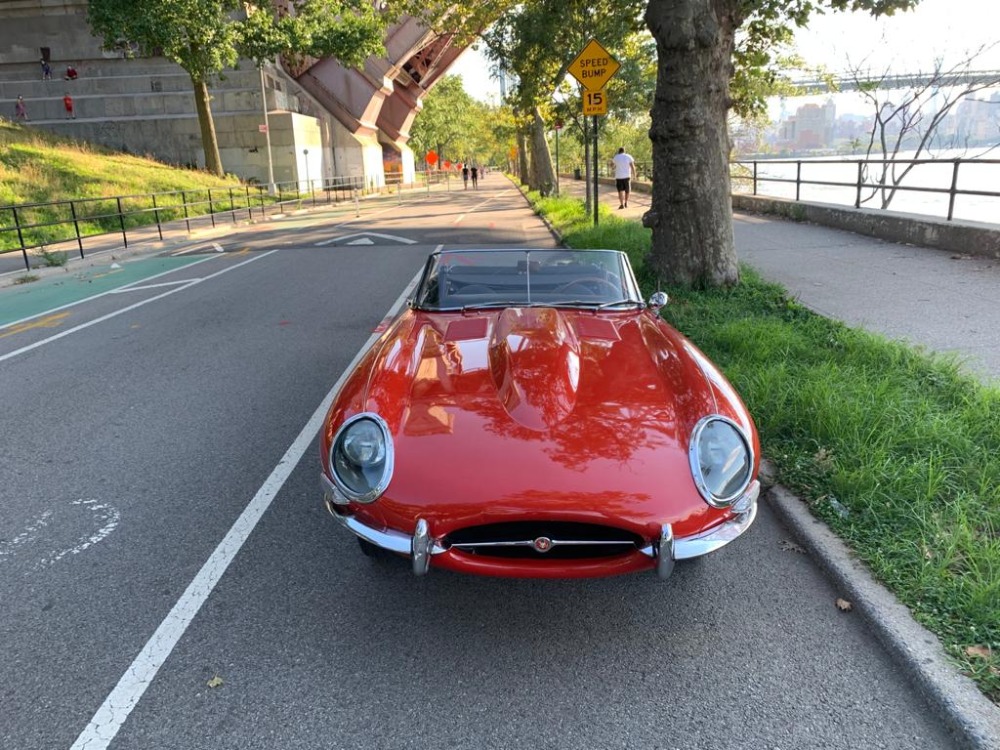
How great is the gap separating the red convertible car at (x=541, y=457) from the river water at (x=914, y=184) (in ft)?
29.4

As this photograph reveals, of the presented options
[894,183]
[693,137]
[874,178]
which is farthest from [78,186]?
[894,183]

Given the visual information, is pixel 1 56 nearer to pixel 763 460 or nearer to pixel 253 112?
pixel 253 112

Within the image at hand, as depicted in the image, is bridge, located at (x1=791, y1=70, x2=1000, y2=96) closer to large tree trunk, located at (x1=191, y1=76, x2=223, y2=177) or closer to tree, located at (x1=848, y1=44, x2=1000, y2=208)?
tree, located at (x1=848, y1=44, x2=1000, y2=208)

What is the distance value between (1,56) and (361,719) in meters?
51.5

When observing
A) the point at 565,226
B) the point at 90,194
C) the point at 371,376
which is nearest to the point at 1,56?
the point at 90,194

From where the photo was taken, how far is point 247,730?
90.2 inches

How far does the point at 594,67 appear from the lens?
505 inches

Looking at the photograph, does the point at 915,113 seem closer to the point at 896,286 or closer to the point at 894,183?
the point at 894,183

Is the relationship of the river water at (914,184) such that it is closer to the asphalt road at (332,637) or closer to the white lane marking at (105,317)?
the asphalt road at (332,637)

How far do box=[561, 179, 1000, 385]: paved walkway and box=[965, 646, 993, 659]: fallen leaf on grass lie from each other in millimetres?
2758

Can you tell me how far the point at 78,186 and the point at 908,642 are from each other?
26.3 meters

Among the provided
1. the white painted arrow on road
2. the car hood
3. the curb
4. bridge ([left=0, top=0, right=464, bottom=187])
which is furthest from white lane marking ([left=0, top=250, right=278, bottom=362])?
bridge ([left=0, top=0, right=464, bottom=187])

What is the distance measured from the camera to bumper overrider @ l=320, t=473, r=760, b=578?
2457 millimetres

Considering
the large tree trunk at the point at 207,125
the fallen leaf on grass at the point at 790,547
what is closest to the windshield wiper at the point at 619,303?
the fallen leaf on grass at the point at 790,547
